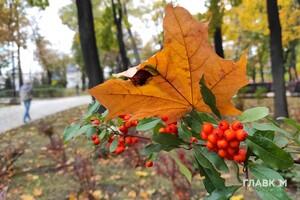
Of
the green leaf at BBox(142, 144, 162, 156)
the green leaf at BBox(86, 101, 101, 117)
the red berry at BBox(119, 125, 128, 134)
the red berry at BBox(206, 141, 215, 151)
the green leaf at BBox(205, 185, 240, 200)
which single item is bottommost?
the green leaf at BBox(205, 185, 240, 200)

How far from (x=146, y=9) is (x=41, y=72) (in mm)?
25915

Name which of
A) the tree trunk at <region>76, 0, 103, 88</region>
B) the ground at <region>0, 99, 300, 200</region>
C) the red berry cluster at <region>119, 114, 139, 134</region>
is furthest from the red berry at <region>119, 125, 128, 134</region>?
the tree trunk at <region>76, 0, 103, 88</region>

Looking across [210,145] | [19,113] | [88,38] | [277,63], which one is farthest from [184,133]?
[19,113]

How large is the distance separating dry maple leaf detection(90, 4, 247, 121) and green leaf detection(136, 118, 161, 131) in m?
0.06

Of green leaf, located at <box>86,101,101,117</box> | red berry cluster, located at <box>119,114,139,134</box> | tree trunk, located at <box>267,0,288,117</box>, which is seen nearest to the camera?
red berry cluster, located at <box>119,114,139,134</box>

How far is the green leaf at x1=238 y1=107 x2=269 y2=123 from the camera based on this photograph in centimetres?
103

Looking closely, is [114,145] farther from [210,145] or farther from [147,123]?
[210,145]

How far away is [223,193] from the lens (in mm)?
1075

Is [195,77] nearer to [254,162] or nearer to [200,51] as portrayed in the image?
[200,51]

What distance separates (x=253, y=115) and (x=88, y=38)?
858 centimetres

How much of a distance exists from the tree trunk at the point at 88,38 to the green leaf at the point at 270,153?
8.26 metres

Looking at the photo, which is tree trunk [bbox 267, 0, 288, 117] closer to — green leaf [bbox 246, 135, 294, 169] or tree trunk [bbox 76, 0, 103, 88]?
tree trunk [bbox 76, 0, 103, 88]

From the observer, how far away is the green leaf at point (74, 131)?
1.40m

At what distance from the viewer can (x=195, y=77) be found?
1008 mm
